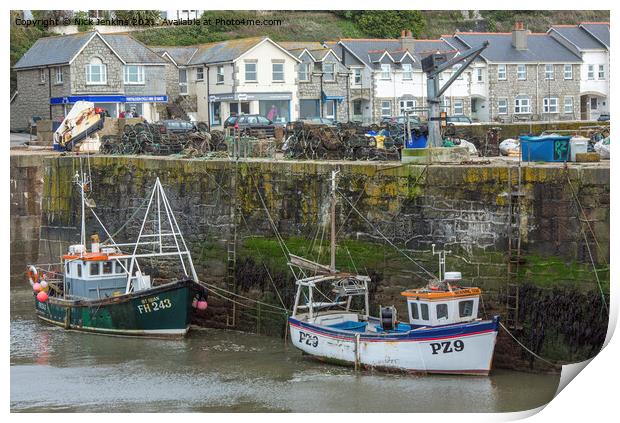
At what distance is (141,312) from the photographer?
20.1m

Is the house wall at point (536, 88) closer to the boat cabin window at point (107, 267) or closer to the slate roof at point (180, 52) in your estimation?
the slate roof at point (180, 52)

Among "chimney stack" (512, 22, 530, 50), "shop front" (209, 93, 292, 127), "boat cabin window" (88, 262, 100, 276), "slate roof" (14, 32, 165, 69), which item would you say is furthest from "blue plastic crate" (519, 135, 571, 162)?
"shop front" (209, 93, 292, 127)

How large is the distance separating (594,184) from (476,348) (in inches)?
98.0

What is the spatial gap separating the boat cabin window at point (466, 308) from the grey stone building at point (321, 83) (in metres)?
19.2

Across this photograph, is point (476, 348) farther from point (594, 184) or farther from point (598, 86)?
point (598, 86)

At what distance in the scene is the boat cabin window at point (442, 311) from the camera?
54.7 ft

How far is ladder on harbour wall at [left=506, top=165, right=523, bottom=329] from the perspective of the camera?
668 inches

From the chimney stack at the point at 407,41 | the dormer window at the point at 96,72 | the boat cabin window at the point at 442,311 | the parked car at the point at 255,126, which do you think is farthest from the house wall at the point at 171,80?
the boat cabin window at the point at 442,311

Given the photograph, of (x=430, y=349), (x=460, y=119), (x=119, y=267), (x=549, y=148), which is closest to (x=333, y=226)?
(x=430, y=349)

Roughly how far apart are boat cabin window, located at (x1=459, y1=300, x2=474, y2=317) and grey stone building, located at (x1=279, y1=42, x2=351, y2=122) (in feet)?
63.1

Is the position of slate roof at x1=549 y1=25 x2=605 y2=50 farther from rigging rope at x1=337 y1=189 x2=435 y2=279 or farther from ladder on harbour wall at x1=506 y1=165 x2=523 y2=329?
ladder on harbour wall at x1=506 y1=165 x2=523 y2=329

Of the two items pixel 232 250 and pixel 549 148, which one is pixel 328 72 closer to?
pixel 232 250

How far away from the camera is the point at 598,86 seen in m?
33.6

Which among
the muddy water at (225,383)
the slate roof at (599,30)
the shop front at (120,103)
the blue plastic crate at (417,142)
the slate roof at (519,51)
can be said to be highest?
the slate roof at (599,30)
